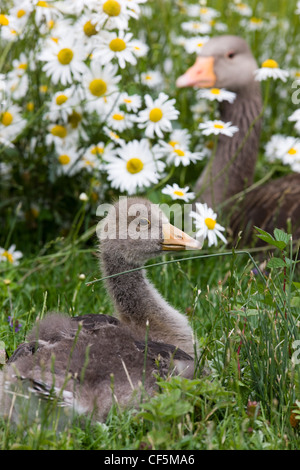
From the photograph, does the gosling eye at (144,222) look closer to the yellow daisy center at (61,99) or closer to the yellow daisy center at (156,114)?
the yellow daisy center at (156,114)

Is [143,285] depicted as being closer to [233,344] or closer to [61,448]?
[233,344]

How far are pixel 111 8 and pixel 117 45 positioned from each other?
207 millimetres

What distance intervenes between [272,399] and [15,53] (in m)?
3.60

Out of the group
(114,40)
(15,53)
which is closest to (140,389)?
(114,40)

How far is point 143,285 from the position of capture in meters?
3.11

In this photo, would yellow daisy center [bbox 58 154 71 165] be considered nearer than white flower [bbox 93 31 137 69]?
No

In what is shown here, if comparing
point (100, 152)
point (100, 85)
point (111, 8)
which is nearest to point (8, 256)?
point (100, 152)

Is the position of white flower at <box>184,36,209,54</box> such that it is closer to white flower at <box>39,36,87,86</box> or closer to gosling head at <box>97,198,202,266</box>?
white flower at <box>39,36,87,86</box>

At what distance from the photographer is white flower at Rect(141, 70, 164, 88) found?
16.6 ft

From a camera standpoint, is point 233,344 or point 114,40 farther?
point 114,40

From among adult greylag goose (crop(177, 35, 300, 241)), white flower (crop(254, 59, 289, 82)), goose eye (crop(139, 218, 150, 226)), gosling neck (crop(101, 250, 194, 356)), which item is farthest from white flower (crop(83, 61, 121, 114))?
gosling neck (crop(101, 250, 194, 356))

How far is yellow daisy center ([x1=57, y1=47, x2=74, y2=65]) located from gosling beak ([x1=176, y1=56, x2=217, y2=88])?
98 cm

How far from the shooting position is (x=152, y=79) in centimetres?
519

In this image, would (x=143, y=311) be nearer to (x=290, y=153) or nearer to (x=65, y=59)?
(x=65, y=59)
